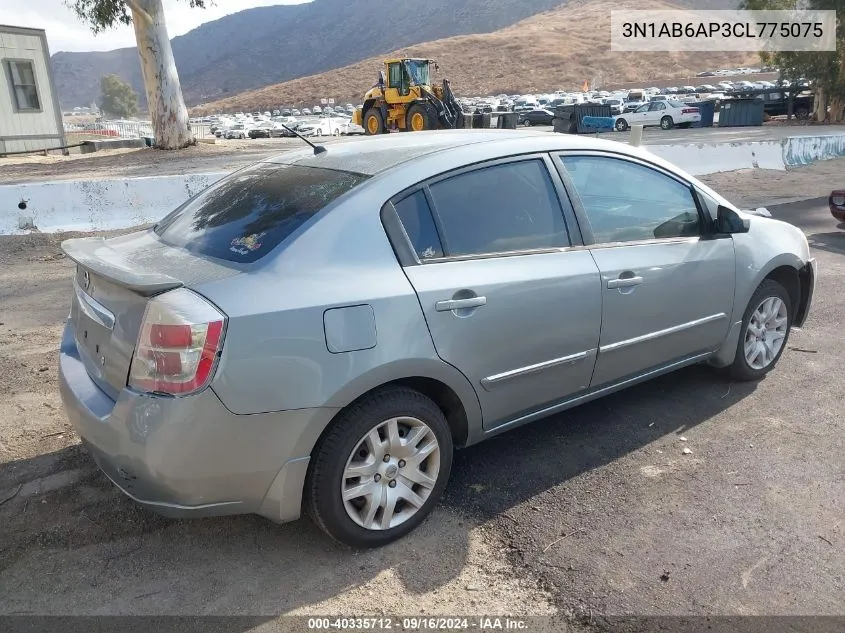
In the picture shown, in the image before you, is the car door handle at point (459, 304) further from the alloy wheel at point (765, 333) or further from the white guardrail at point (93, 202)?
the white guardrail at point (93, 202)

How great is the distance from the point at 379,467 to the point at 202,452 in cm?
72

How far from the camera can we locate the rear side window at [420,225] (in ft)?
9.59

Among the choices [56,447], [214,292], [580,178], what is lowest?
[56,447]

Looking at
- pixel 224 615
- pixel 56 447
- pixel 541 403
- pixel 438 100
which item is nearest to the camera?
pixel 224 615

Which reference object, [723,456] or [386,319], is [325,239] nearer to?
[386,319]

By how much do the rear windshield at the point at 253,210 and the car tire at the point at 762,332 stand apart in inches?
107

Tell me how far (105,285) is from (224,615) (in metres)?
1.37

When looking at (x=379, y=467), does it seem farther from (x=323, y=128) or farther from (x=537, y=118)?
(x=323, y=128)

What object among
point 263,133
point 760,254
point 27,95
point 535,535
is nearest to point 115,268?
point 535,535

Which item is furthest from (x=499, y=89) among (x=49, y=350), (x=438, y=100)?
(x=49, y=350)

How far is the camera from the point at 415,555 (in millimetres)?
2820

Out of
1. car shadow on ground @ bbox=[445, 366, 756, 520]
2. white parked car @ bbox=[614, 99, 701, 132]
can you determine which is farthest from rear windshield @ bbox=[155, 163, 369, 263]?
white parked car @ bbox=[614, 99, 701, 132]

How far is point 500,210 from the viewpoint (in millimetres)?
3227

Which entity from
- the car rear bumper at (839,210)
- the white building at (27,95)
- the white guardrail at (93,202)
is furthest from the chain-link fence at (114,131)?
the car rear bumper at (839,210)
